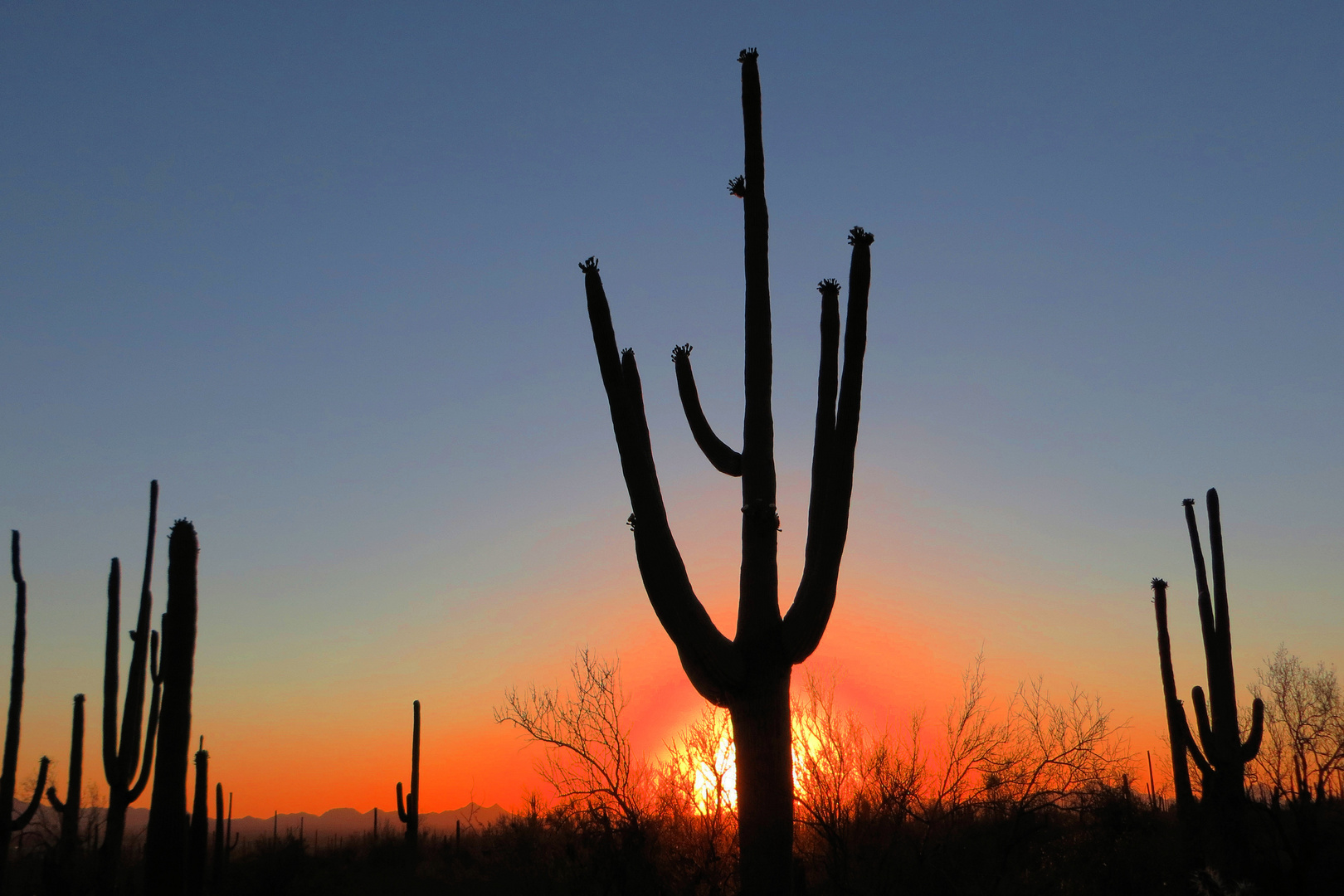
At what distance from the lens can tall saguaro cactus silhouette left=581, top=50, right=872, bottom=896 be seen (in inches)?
287

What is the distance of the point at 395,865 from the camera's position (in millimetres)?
28297

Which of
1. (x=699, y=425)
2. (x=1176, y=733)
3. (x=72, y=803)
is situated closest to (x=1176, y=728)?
(x=1176, y=733)

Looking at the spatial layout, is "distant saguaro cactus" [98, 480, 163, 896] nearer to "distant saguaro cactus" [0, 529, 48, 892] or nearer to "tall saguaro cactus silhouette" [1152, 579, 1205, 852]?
"distant saguaro cactus" [0, 529, 48, 892]

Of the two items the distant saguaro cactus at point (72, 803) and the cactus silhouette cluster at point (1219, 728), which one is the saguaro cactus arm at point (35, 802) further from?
the cactus silhouette cluster at point (1219, 728)

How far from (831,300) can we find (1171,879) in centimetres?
1633

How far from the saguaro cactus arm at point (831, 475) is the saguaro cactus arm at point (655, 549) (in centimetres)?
56

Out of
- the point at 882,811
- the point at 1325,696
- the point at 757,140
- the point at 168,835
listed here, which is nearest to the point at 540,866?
the point at 882,811

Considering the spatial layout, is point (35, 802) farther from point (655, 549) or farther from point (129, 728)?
point (655, 549)

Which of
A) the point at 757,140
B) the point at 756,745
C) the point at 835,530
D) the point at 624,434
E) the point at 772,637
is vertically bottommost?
the point at 756,745

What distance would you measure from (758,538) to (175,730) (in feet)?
19.3

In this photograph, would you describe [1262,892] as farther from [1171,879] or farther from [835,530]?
[835,530]

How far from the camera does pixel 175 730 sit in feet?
31.5

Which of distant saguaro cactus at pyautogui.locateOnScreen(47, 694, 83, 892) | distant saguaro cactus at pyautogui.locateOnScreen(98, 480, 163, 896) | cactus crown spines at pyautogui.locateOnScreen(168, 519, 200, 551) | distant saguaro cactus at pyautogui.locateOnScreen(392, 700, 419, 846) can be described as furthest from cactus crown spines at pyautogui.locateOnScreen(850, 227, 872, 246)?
distant saguaro cactus at pyautogui.locateOnScreen(392, 700, 419, 846)

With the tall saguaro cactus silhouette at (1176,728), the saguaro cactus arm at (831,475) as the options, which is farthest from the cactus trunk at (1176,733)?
the saguaro cactus arm at (831,475)
